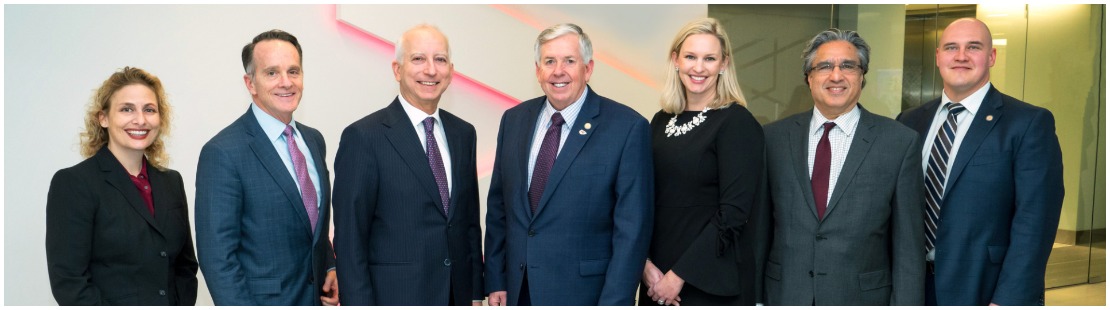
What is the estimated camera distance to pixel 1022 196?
318cm

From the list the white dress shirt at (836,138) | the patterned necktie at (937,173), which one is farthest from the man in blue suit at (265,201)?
the patterned necktie at (937,173)

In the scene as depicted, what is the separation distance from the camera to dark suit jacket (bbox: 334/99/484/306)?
2865 mm

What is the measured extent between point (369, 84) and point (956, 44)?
9.85ft

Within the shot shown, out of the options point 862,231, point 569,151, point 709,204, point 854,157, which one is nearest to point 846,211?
point 862,231

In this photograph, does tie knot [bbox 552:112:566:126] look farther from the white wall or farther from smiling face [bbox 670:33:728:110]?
the white wall

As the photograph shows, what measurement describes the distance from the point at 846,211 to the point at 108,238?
8.44ft

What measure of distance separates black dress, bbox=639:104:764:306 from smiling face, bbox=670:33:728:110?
0.09 meters

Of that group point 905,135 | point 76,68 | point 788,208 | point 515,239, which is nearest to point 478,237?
point 515,239

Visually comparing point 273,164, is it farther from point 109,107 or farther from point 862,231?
point 862,231

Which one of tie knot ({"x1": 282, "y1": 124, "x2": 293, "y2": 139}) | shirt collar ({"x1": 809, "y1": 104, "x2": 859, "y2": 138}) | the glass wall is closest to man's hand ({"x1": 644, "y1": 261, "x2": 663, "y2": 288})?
shirt collar ({"x1": 809, "y1": 104, "x2": 859, "y2": 138})

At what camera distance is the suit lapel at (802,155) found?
3.09 meters

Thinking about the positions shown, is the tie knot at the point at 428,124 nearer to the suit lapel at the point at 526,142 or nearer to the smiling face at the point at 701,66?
the suit lapel at the point at 526,142

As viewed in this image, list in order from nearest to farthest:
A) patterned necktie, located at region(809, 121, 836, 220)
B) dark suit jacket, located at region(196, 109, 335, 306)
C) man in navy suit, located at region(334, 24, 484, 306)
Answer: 1. dark suit jacket, located at region(196, 109, 335, 306)
2. man in navy suit, located at region(334, 24, 484, 306)
3. patterned necktie, located at region(809, 121, 836, 220)

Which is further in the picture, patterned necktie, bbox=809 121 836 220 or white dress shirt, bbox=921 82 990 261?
white dress shirt, bbox=921 82 990 261
